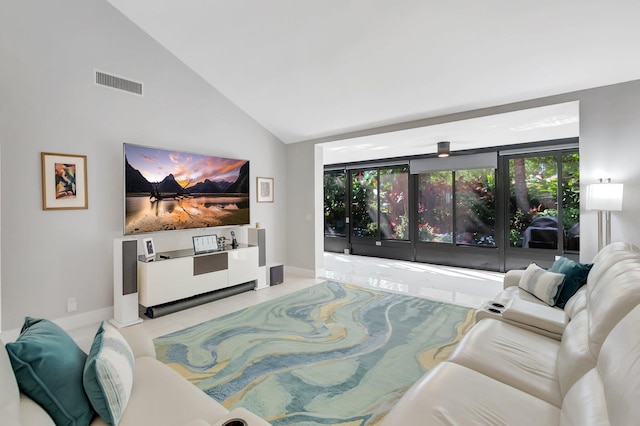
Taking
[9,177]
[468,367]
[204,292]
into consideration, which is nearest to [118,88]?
[9,177]

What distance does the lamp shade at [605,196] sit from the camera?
3.09 meters

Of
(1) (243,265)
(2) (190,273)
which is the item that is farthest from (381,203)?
(2) (190,273)

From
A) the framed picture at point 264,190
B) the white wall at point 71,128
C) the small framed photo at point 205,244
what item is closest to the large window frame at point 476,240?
the framed picture at point 264,190

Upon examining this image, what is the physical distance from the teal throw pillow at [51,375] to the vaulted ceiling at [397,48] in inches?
129

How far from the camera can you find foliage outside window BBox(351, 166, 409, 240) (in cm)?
734

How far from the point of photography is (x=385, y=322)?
3.46 metres

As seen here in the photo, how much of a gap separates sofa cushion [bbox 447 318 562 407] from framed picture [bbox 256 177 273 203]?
4.07 meters

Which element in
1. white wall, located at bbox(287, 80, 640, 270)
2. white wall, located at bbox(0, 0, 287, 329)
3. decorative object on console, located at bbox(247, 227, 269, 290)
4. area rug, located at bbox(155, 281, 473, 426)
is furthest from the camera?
decorative object on console, located at bbox(247, 227, 269, 290)

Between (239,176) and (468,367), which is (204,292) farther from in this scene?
(468,367)

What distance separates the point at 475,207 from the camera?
6324 mm

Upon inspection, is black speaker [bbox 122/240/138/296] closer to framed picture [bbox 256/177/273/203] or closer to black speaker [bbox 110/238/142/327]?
black speaker [bbox 110/238/142/327]

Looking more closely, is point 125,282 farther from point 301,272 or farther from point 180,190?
point 301,272

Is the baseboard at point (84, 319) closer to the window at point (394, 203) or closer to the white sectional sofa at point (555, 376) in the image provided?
the white sectional sofa at point (555, 376)

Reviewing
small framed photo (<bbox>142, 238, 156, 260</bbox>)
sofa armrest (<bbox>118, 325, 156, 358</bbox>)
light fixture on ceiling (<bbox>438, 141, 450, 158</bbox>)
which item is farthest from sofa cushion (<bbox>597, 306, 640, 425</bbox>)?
light fixture on ceiling (<bbox>438, 141, 450, 158</bbox>)
